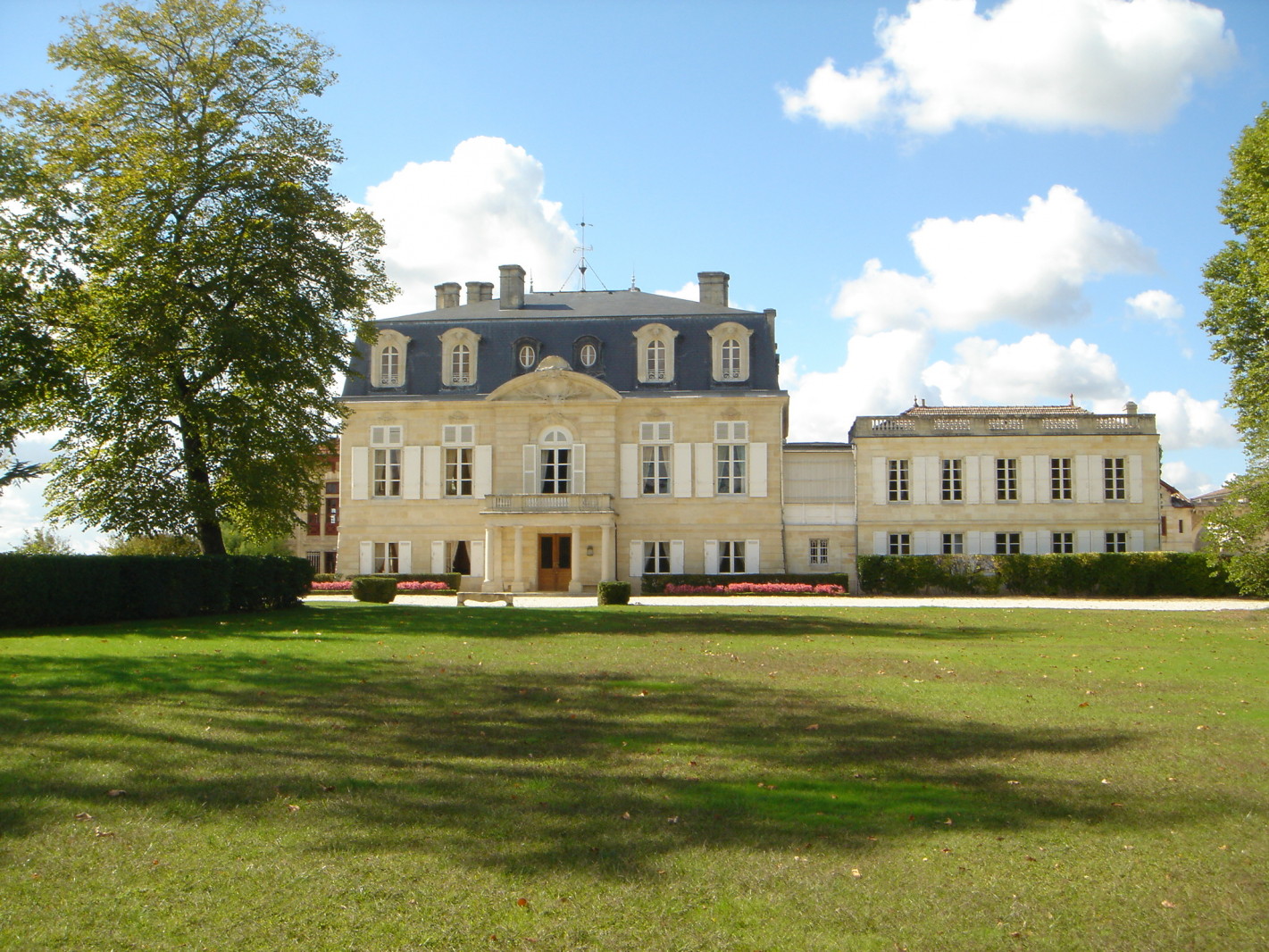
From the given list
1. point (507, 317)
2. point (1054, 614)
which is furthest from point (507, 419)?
point (1054, 614)

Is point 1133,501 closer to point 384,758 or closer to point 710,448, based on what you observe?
point 710,448

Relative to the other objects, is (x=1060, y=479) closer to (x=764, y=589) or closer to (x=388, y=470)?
(x=764, y=589)

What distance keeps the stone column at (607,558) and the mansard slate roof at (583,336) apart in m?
5.66

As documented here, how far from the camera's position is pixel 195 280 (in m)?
A: 22.0

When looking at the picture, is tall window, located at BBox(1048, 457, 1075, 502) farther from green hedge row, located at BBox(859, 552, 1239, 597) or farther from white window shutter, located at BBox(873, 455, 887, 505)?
white window shutter, located at BBox(873, 455, 887, 505)

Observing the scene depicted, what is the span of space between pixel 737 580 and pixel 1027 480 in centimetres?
1142

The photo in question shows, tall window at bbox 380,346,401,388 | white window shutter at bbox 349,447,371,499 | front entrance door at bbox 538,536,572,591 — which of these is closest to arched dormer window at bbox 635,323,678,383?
front entrance door at bbox 538,536,572,591

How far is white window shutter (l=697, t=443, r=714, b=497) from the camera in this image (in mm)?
38219

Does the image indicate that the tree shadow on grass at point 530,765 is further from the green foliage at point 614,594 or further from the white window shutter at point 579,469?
the white window shutter at point 579,469

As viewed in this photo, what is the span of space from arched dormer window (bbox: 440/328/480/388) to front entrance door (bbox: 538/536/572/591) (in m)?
6.98

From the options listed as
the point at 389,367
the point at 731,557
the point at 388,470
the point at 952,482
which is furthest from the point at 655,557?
the point at 389,367

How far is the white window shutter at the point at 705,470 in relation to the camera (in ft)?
125

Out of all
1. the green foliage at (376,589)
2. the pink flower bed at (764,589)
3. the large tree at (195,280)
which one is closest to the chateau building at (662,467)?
the pink flower bed at (764,589)

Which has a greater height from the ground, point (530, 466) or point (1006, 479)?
point (530, 466)
